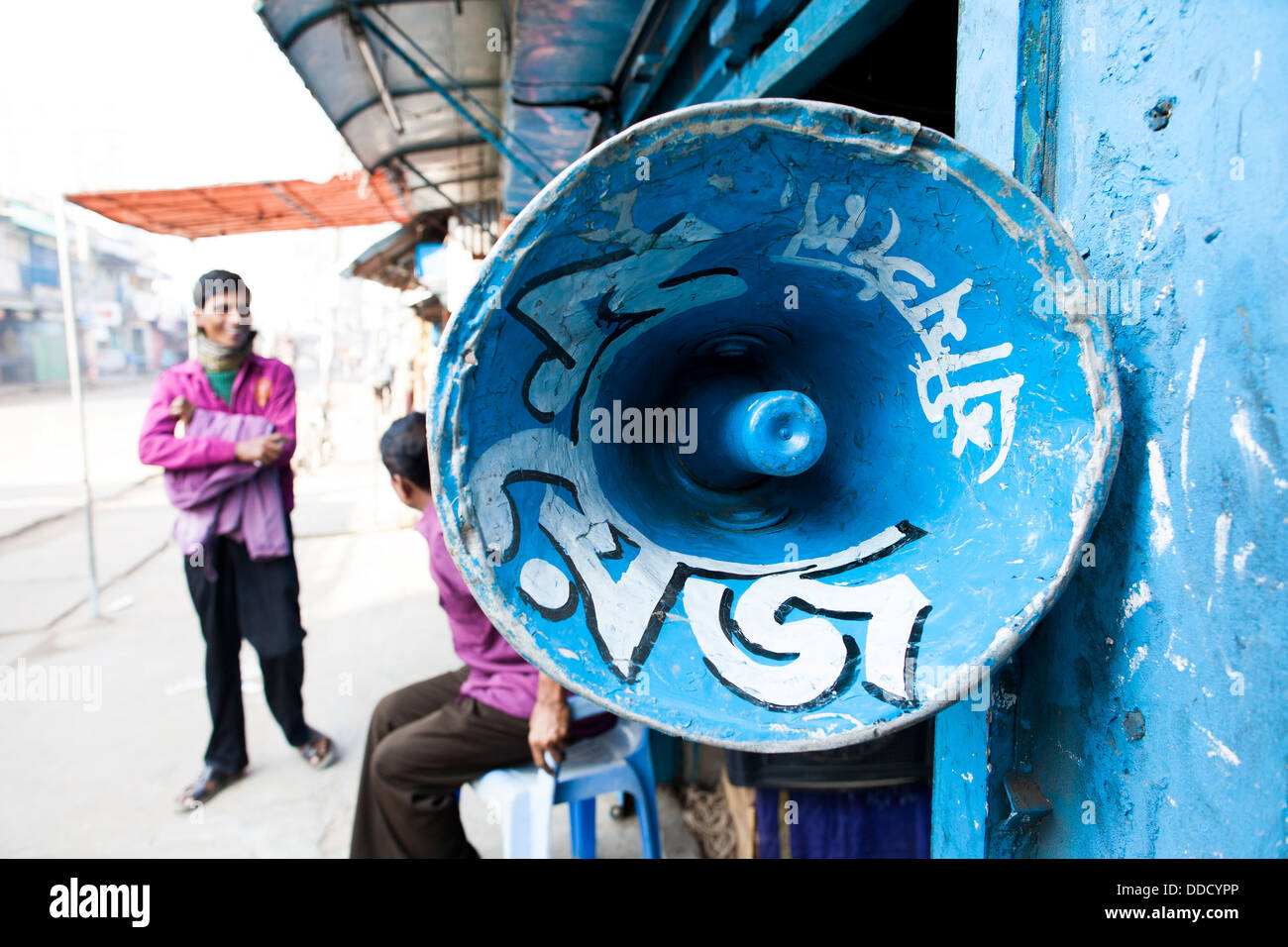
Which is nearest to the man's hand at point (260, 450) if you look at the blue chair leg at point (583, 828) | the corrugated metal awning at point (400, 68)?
the blue chair leg at point (583, 828)

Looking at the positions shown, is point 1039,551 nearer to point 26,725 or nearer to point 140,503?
point 26,725

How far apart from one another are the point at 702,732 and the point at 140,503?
9.13 metres

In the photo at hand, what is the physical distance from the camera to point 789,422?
3.24 feet

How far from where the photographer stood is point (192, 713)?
334 cm

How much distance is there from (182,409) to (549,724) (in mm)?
1795

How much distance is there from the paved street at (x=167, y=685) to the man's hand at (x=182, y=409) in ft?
4.86

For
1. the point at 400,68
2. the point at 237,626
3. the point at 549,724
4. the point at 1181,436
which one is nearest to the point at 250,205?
the point at 400,68

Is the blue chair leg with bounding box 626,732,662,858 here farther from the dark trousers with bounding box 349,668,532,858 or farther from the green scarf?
the green scarf

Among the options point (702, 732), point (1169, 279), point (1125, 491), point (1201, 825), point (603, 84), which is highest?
point (603, 84)

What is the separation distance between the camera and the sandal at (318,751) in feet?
9.64

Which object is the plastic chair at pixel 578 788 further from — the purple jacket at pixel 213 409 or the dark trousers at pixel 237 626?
the purple jacket at pixel 213 409
